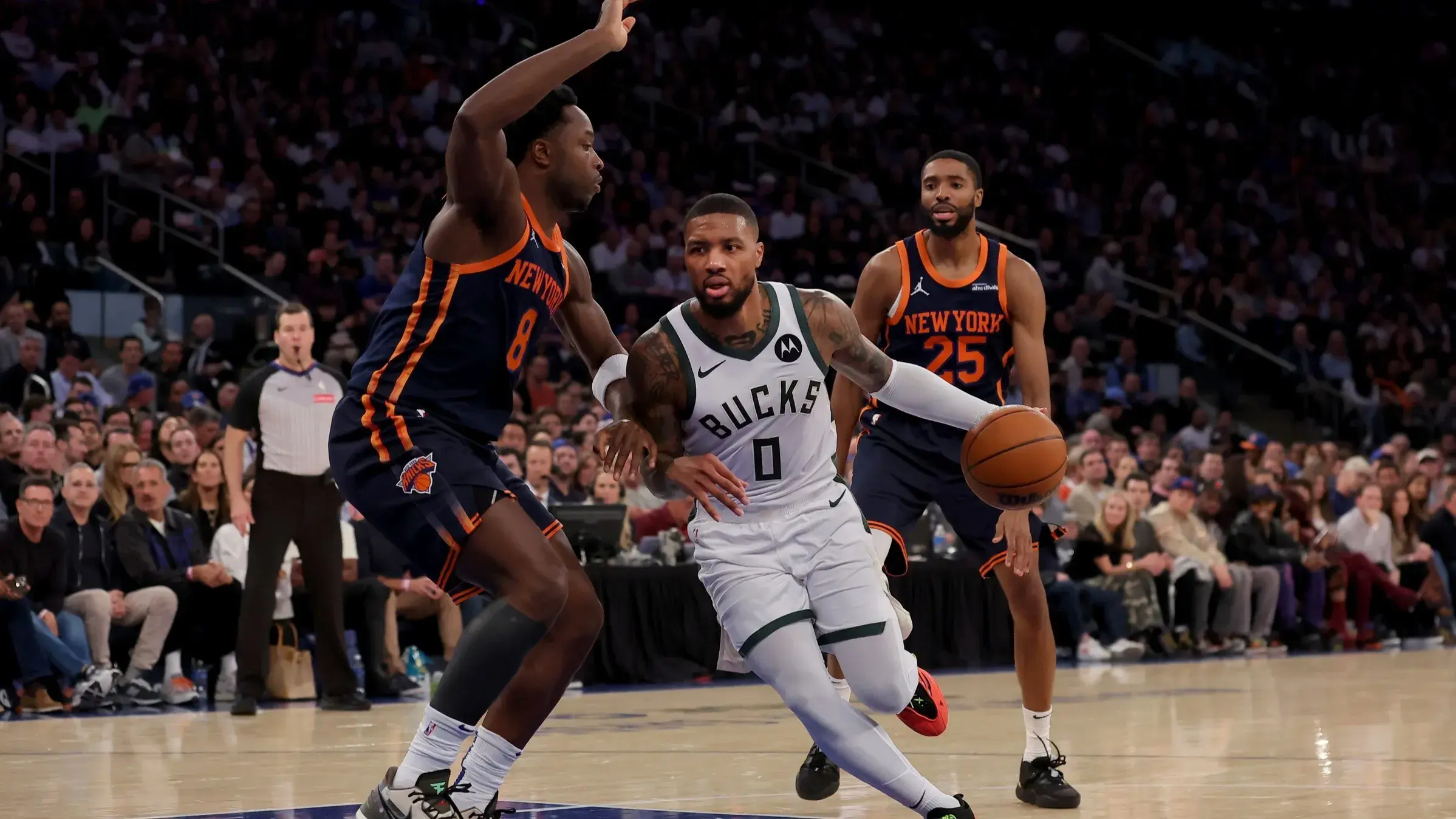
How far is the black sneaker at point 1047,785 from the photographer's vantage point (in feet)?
19.6

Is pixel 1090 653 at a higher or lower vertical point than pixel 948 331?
lower

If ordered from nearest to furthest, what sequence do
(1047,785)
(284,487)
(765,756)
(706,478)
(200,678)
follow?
(706,478)
(1047,785)
(765,756)
(284,487)
(200,678)

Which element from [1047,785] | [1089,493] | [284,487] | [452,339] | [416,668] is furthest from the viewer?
[1089,493]

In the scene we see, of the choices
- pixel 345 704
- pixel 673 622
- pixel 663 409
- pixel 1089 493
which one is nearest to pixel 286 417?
pixel 345 704

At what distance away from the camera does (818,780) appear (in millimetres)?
6145

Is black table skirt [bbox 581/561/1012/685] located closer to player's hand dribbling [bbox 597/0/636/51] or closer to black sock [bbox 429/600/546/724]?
black sock [bbox 429/600/546/724]

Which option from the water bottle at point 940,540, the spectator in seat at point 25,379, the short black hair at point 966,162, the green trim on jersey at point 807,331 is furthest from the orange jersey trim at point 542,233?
the spectator in seat at point 25,379

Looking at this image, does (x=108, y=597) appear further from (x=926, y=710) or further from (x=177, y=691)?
(x=926, y=710)

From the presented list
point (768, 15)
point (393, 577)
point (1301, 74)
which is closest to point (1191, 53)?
point (1301, 74)

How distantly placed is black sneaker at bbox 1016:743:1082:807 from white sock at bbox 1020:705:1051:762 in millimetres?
18

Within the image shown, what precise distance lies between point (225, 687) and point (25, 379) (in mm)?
3722

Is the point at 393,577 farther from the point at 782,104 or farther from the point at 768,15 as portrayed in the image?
the point at 768,15

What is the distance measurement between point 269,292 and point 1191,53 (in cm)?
1667

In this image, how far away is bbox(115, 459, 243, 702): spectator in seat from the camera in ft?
34.2
